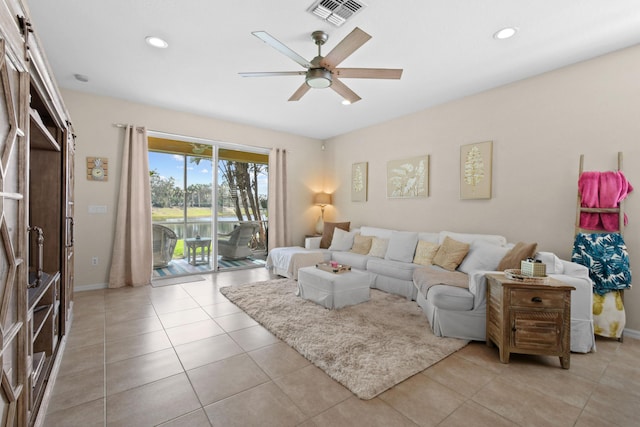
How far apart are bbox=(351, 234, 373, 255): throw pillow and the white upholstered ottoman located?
123 cm

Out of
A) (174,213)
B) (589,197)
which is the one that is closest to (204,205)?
(174,213)

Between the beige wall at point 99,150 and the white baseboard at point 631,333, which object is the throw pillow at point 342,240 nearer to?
the beige wall at point 99,150

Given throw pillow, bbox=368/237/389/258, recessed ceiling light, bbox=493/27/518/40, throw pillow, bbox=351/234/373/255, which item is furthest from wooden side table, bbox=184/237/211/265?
recessed ceiling light, bbox=493/27/518/40

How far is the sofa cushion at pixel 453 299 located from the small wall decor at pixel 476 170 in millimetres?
1762

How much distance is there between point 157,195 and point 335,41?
3822mm

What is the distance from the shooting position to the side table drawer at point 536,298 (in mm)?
2131

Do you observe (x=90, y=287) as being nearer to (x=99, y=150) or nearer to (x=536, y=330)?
(x=99, y=150)

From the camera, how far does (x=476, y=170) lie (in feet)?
12.7

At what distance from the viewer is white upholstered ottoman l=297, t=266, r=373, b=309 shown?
3252mm

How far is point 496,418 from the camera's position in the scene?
1609 mm

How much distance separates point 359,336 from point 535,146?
2.99m

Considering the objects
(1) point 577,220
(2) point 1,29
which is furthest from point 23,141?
(1) point 577,220

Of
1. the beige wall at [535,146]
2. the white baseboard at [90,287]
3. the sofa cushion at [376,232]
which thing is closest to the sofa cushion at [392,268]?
the sofa cushion at [376,232]

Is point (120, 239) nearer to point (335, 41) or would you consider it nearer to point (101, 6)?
point (101, 6)
